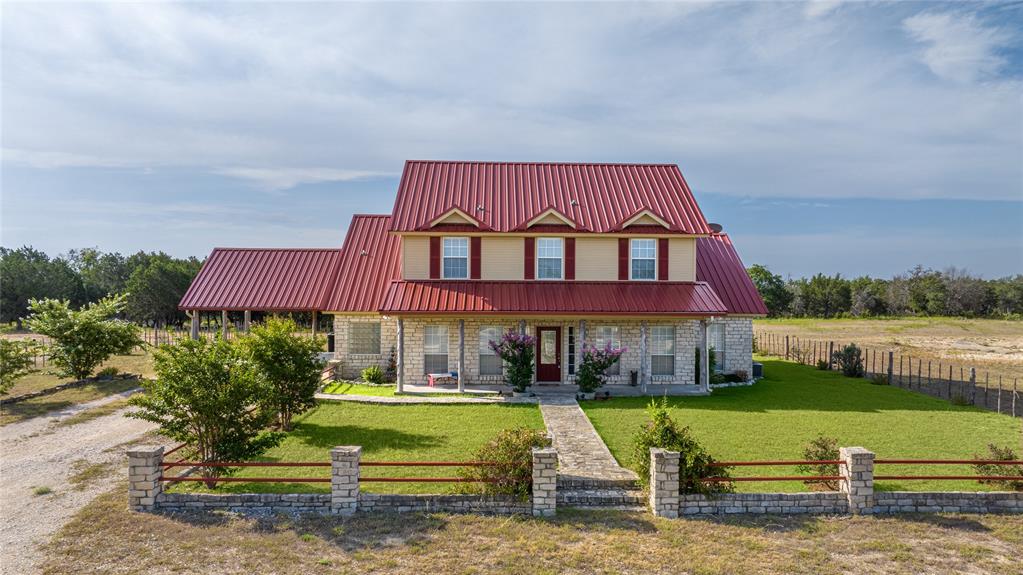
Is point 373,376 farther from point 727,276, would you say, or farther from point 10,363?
point 727,276

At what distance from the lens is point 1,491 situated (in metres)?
11.5

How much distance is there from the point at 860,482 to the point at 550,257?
14.0 m

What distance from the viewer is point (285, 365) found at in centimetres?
1544

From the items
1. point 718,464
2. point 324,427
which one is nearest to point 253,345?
point 324,427

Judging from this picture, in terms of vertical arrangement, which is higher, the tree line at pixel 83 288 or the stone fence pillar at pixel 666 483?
the tree line at pixel 83 288

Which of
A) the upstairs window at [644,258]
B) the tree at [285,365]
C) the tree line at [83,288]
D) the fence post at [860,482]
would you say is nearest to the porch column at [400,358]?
the tree at [285,365]

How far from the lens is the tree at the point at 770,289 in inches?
2667

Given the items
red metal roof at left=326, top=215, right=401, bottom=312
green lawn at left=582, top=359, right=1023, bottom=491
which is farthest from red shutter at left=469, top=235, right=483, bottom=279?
green lawn at left=582, top=359, right=1023, bottom=491

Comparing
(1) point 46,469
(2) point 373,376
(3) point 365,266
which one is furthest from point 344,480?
(3) point 365,266

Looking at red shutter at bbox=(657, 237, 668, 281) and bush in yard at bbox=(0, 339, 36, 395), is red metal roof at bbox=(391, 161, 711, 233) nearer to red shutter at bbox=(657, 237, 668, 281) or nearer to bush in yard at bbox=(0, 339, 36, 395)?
red shutter at bbox=(657, 237, 668, 281)

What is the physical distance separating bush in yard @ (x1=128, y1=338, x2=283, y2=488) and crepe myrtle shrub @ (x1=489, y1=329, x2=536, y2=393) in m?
9.31

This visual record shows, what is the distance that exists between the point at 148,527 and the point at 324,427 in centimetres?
644

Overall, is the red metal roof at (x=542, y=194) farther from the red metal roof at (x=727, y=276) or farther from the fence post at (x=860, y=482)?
the fence post at (x=860, y=482)

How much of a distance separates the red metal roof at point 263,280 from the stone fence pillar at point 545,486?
→ 16806 millimetres
